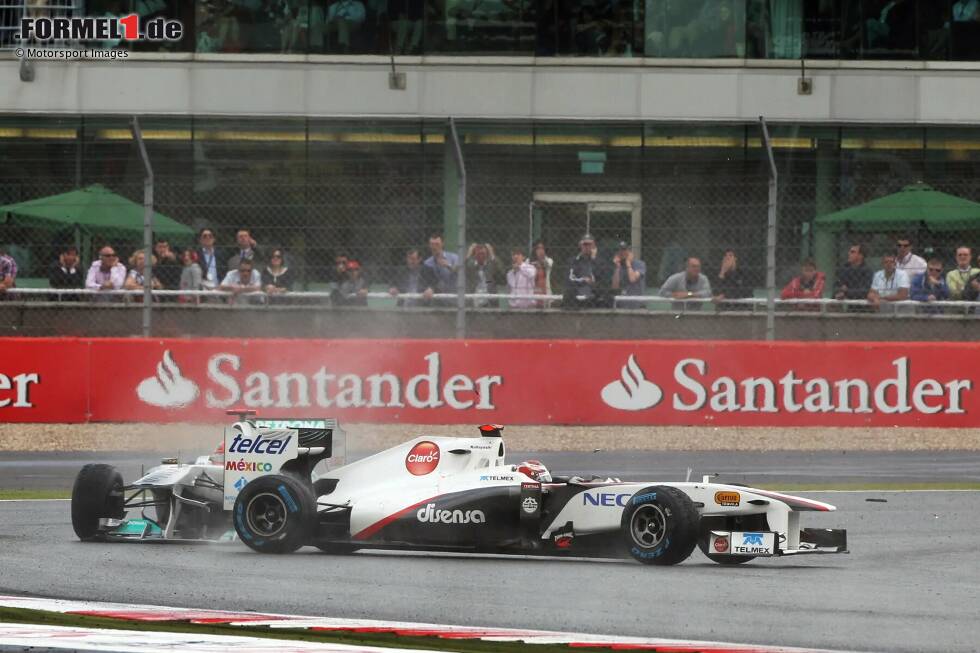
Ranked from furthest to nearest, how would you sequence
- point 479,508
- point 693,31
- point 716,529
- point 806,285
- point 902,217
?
point 693,31 < point 902,217 < point 806,285 < point 479,508 < point 716,529

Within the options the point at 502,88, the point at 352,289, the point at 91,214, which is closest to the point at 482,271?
the point at 352,289

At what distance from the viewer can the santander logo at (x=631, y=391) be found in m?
14.2

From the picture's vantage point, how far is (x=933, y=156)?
78.2 feet

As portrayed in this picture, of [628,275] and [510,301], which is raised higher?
[628,275]

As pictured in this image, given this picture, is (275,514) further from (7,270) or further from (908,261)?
(908,261)

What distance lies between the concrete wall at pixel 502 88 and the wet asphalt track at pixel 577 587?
16.8 metres

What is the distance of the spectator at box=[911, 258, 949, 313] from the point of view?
15586mm

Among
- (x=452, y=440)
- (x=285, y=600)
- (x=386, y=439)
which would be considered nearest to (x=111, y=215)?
(x=386, y=439)

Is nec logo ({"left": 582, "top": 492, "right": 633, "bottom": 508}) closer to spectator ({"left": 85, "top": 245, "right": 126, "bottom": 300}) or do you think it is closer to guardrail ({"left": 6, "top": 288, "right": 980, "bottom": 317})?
guardrail ({"left": 6, "top": 288, "right": 980, "bottom": 317})

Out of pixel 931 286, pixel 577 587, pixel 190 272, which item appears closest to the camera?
pixel 577 587

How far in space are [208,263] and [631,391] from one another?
14.6 feet

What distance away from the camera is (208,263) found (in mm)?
15453

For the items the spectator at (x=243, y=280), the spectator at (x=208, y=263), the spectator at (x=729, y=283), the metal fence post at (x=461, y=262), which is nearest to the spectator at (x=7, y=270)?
the spectator at (x=208, y=263)

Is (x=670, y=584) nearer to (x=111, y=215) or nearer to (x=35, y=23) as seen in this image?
(x=111, y=215)
